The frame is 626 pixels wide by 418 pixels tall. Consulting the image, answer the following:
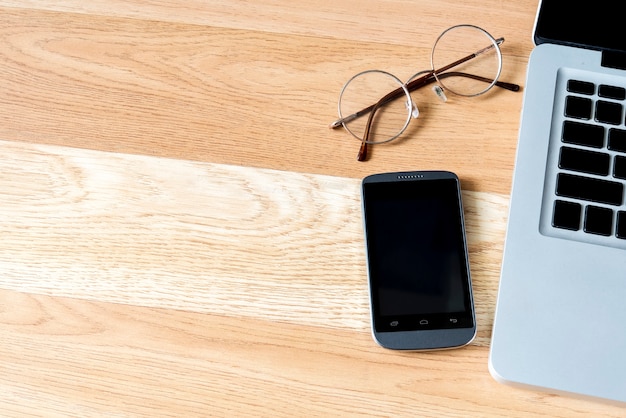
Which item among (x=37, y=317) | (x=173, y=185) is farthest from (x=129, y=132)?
(x=37, y=317)

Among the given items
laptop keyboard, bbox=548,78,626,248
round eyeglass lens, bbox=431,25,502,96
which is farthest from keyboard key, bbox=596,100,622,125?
round eyeglass lens, bbox=431,25,502,96

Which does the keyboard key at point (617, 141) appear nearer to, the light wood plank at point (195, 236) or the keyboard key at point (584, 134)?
the keyboard key at point (584, 134)

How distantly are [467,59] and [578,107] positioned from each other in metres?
0.14

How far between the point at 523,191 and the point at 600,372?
180 millimetres

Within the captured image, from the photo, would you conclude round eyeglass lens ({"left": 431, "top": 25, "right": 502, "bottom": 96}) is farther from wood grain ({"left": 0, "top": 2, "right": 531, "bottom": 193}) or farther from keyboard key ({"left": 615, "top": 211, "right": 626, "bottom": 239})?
keyboard key ({"left": 615, "top": 211, "right": 626, "bottom": 239})

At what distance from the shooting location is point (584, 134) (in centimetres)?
62

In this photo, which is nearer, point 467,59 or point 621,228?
point 621,228

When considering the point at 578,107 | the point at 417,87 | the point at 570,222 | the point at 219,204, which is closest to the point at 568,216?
the point at 570,222

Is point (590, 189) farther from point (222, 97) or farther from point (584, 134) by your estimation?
point (222, 97)

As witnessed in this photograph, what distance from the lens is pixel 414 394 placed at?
0.61 meters

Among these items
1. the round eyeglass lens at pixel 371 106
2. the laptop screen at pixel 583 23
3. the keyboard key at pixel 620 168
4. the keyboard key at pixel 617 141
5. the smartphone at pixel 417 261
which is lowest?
the smartphone at pixel 417 261

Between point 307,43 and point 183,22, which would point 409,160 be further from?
point 183,22

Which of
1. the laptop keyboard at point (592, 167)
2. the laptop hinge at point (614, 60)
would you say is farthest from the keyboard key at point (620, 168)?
the laptop hinge at point (614, 60)

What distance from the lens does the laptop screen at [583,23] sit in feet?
2.15
